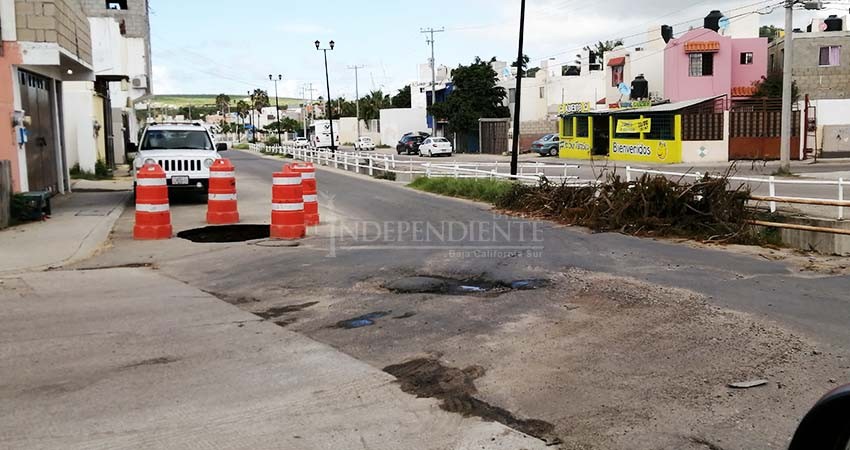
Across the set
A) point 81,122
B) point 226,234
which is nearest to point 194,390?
point 226,234

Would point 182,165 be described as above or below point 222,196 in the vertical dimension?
above

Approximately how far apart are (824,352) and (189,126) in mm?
17524

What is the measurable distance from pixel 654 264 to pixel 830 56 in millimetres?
46095

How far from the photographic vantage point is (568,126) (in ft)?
174


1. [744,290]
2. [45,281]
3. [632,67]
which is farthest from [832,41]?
[45,281]

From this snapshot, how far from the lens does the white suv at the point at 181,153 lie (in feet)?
61.5

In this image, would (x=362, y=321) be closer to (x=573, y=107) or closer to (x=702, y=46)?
(x=702, y=46)

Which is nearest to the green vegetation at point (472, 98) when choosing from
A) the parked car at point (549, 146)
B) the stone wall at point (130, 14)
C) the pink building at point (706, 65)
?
the parked car at point (549, 146)

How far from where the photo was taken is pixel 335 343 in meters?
6.73

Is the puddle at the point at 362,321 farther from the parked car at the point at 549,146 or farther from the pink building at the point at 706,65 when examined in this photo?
the parked car at the point at 549,146

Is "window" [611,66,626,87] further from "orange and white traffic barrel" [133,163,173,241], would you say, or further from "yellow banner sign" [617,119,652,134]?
"orange and white traffic barrel" [133,163,173,241]

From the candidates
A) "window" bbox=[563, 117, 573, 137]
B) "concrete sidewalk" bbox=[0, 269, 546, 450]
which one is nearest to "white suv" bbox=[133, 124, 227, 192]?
"concrete sidewalk" bbox=[0, 269, 546, 450]

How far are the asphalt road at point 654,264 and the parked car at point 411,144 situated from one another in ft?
162

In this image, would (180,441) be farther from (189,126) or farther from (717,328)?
(189,126)
